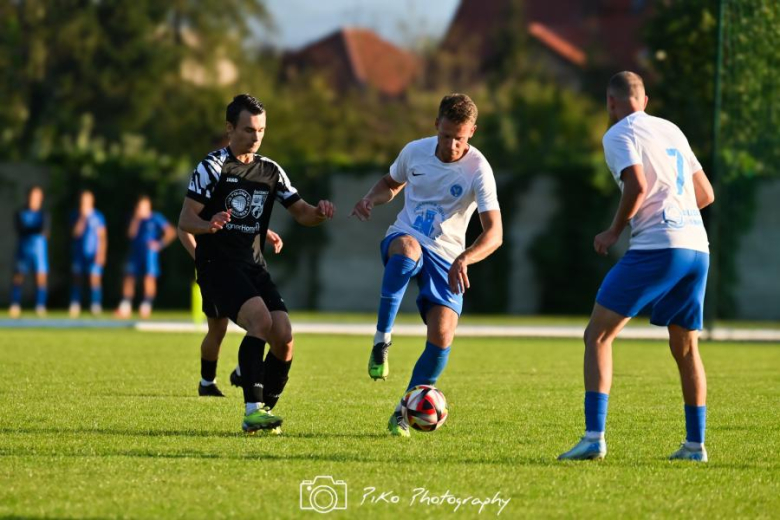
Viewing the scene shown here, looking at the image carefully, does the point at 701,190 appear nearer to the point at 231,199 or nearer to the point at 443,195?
the point at 443,195

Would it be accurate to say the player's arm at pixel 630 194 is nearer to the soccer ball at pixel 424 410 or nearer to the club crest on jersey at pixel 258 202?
the soccer ball at pixel 424 410

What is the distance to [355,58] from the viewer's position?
75.0 metres

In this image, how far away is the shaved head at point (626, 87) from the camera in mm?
6984

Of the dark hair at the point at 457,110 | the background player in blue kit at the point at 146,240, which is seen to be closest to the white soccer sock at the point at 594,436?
the dark hair at the point at 457,110

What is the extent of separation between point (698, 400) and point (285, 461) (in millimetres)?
2288

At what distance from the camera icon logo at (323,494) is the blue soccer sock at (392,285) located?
2110 mm

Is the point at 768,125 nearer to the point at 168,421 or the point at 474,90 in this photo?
the point at 168,421

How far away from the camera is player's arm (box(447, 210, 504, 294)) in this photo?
757cm

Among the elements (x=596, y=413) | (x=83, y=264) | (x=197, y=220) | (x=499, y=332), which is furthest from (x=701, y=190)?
(x=83, y=264)

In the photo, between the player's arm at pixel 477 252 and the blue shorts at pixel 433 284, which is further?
the blue shorts at pixel 433 284

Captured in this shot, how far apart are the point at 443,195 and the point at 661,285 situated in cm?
175

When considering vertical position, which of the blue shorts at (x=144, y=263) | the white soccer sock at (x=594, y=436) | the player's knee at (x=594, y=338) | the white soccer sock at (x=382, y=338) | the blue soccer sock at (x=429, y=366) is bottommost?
the white soccer sock at (x=594, y=436)

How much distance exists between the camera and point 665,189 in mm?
6918

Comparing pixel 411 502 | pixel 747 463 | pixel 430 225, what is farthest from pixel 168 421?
pixel 747 463
